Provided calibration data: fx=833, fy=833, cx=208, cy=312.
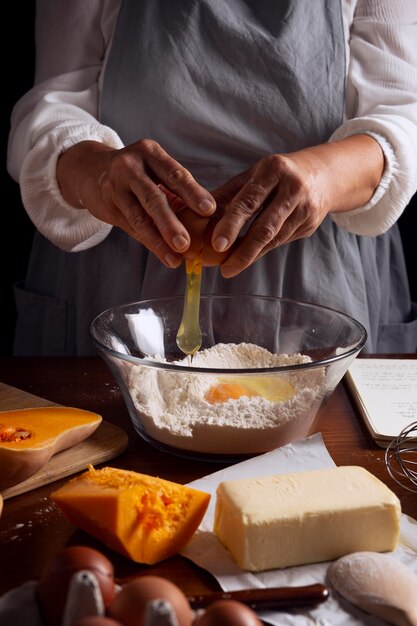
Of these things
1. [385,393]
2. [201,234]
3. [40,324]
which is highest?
[201,234]

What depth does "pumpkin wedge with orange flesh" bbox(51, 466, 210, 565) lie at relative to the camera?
708mm

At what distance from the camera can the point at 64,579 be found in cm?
58

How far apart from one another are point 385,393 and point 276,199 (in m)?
0.30

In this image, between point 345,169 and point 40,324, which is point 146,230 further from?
point 40,324

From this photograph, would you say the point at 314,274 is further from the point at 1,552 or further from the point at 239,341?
the point at 1,552

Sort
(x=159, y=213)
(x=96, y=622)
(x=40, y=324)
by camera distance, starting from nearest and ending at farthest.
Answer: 1. (x=96, y=622)
2. (x=159, y=213)
3. (x=40, y=324)

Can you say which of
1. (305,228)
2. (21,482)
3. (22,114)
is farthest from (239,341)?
(22,114)

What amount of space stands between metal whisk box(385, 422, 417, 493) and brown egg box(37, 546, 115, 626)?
1.20 feet

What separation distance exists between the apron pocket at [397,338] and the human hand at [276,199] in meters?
0.47

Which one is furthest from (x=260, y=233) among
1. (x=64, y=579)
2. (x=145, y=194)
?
(x=64, y=579)

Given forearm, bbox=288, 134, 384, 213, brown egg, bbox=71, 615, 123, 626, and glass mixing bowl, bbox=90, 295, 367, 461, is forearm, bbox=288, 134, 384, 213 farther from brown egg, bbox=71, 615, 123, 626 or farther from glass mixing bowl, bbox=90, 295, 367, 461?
brown egg, bbox=71, 615, 123, 626

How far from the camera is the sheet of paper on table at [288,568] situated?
64 cm

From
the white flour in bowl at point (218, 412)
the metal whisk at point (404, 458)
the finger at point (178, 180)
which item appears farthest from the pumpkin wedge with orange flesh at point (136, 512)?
the finger at point (178, 180)

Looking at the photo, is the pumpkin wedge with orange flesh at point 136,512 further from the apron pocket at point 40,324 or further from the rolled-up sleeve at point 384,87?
the apron pocket at point 40,324
